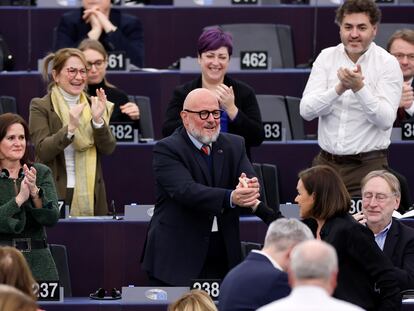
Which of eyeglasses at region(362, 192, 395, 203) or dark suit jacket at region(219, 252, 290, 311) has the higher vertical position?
eyeglasses at region(362, 192, 395, 203)

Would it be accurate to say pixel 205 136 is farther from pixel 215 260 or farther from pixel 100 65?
pixel 100 65

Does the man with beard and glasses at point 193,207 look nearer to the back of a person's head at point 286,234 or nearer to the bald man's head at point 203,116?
the bald man's head at point 203,116

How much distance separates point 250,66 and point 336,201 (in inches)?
141

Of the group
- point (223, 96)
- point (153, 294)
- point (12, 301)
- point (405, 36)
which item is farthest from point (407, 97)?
point (12, 301)

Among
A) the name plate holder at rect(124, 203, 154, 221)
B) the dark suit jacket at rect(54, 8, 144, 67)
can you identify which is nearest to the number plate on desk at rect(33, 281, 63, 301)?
the name plate holder at rect(124, 203, 154, 221)

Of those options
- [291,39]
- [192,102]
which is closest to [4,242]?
[192,102]

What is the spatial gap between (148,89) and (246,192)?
335 centimetres

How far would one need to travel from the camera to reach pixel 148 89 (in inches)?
446

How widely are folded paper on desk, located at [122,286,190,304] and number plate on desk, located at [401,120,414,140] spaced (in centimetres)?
258

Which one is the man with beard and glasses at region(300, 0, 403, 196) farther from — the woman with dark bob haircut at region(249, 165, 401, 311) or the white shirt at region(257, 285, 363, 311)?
the white shirt at region(257, 285, 363, 311)

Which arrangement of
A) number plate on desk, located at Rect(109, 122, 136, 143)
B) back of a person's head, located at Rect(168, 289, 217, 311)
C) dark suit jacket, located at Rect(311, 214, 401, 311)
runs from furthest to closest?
number plate on desk, located at Rect(109, 122, 136, 143)
dark suit jacket, located at Rect(311, 214, 401, 311)
back of a person's head, located at Rect(168, 289, 217, 311)

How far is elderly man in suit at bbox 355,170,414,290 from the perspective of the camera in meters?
8.54

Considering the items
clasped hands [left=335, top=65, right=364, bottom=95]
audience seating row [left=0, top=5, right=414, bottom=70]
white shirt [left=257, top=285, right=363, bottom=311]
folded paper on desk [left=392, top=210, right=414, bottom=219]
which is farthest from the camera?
audience seating row [left=0, top=5, right=414, bottom=70]

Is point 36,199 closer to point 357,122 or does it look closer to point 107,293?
point 107,293
